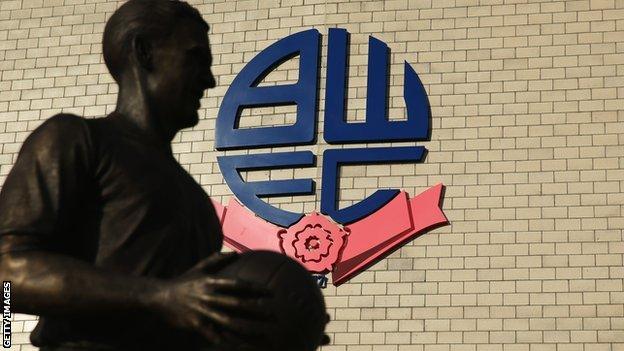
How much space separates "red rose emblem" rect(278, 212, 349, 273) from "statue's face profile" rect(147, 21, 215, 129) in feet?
34.1

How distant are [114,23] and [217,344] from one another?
3.60ft

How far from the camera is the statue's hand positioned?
3467 mm

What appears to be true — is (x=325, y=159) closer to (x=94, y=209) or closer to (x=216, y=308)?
(x=94, y=209)

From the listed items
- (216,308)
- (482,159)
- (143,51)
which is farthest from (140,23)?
(482,159)

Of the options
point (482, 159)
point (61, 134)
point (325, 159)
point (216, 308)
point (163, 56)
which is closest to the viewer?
point (216, 308)

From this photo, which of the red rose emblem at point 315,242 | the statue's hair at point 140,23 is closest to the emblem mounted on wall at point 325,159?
the red rose emblem at point 315,242

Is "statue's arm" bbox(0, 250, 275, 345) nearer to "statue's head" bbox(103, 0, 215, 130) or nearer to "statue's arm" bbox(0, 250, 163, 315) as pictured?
"statue's arm" bbox(0, 250, 163, 315)

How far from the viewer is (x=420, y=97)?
15.0 m

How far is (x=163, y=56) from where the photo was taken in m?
4.11

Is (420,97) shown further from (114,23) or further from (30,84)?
(114,23)

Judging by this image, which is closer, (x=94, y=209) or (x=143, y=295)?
(x=143, y=295)

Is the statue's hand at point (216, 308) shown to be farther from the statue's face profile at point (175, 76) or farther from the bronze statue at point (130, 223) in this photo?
the statue's face profile at point (175, 76)

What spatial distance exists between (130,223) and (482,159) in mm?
11000

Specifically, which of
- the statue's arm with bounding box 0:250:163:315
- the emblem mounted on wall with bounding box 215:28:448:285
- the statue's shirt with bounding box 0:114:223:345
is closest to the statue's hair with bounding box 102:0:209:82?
the statue's shirt with bounding box 0:114:223:345
